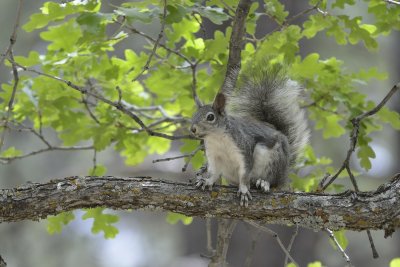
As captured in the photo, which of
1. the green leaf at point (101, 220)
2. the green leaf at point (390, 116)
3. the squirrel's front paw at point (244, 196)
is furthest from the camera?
the green leaf at point (101, 220)

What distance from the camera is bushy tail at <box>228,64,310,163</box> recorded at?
306 centimetres

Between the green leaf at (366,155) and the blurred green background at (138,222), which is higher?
the green leaf at (366,155)

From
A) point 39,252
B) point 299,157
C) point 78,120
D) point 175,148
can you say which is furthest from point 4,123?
point 39,252

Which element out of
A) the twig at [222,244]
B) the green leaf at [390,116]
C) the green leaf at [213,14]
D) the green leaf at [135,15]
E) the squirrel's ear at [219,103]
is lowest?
the twig at [222,244]

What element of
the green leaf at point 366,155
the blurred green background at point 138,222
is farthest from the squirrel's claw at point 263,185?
the blurred green background at point 138,222

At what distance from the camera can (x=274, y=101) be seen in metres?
3.11

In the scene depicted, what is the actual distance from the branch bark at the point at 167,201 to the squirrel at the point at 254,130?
0.06 meters

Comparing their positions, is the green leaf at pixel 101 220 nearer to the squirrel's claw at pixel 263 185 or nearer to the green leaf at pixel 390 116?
the squirrel's claw at pixel 263 185

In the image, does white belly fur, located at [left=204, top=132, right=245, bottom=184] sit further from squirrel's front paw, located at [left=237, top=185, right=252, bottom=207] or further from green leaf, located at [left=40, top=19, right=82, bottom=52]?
green leaf, located at [left=40, top=19, right=82, bottom=52]

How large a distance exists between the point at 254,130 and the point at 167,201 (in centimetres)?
56

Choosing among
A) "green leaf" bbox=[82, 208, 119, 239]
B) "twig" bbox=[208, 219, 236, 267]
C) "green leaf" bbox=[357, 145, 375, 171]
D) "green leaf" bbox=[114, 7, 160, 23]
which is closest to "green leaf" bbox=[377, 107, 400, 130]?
"green leaf" bbox=[357, 145, 375, 171]

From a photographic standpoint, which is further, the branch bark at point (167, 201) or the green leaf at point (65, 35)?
the green leaf at point (65, 35)

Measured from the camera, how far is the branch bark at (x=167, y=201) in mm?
2422

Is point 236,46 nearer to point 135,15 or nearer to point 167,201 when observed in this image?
point 135,15
